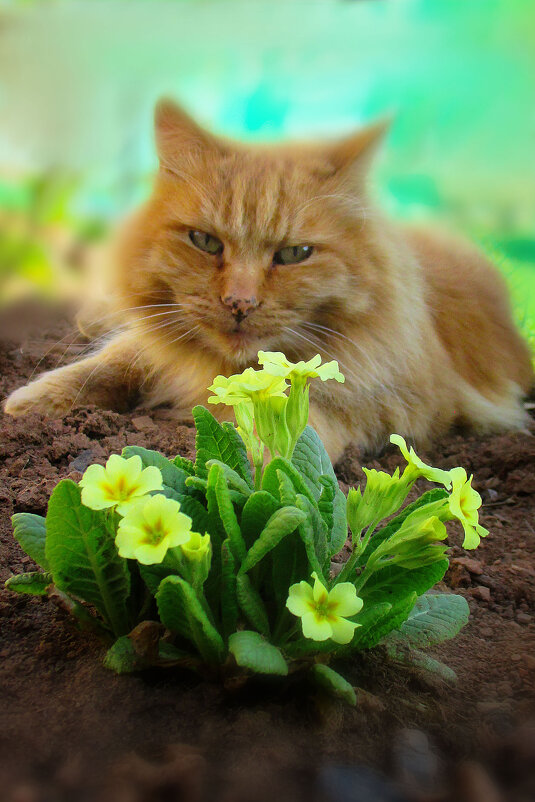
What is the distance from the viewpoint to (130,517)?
0.68 metres

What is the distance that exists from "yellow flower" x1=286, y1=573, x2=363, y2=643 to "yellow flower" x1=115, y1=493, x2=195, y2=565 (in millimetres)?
129

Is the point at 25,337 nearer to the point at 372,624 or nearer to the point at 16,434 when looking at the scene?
the point at 16,434

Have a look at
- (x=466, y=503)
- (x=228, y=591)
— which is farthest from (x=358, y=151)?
(x=228, y=591)

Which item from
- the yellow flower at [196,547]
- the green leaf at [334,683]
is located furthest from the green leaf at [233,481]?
the green leaf at [334,683]

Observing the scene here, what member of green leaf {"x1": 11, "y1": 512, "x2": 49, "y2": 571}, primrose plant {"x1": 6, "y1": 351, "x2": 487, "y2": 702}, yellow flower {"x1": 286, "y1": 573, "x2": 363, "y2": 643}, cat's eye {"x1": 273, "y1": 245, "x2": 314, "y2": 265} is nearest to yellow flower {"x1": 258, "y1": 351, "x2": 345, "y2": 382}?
primrose plant {"x1": 6, "y1": 351, "x2": 487, "y2": 702}

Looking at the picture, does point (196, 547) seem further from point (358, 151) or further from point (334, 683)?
point (358, 151)

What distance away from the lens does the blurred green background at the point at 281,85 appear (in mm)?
1418

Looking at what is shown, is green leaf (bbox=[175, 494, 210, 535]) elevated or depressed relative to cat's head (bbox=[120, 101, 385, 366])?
depressed

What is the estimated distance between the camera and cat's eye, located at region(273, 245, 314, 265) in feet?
4.79

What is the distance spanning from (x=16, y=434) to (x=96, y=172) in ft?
2.03

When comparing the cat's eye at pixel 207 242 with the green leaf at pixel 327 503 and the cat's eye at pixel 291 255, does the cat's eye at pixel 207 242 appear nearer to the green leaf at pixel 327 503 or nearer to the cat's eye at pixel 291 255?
the cat's eye at pixel 291 255

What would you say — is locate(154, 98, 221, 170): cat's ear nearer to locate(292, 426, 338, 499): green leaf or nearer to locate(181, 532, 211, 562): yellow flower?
locate(292, 426, 338, 499): green leaf

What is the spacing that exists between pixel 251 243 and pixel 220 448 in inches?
26.9

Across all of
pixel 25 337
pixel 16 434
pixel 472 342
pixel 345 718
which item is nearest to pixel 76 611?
pixel 345 718
